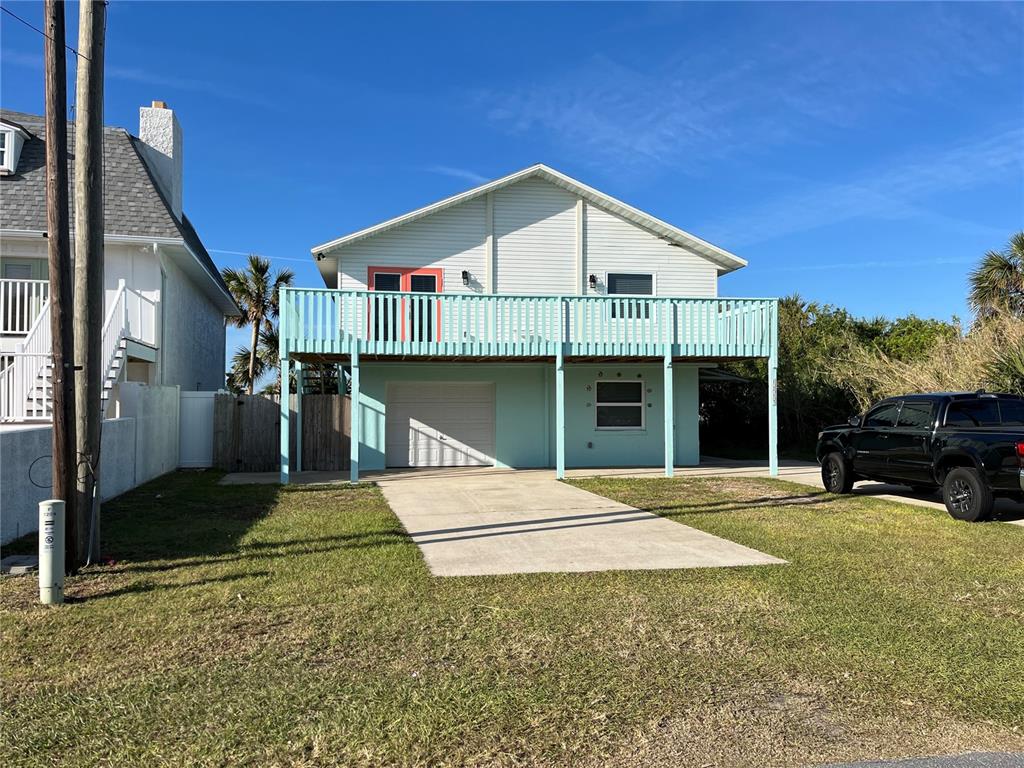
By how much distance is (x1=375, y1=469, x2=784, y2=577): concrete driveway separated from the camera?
7164 mm

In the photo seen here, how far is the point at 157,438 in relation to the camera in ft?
49.9

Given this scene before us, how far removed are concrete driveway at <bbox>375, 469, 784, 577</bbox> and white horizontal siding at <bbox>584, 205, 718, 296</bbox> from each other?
7398 mm

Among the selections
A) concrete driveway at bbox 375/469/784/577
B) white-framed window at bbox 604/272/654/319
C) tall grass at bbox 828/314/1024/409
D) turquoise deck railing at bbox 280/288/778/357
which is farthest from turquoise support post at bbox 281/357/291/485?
tall grass at bbox 828/314/1024/409

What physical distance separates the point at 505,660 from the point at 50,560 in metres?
3.67

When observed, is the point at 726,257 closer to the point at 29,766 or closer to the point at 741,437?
the point at 741,437

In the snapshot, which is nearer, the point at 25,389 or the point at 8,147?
the point at 25,389

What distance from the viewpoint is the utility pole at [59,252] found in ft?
21.0

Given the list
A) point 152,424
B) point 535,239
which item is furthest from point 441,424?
point 152,424

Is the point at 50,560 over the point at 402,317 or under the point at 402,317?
under

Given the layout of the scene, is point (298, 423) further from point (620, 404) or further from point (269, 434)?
point (620, 404)

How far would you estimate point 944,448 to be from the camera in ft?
33.6

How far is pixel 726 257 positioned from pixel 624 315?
14.8 feet

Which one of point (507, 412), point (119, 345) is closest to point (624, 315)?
point (507, 412)

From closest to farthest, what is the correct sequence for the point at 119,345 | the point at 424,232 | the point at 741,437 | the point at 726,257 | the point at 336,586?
the point at 336,586, the point at 119,345, the point at 424,232, the point at 726,257, the point at 741,437
